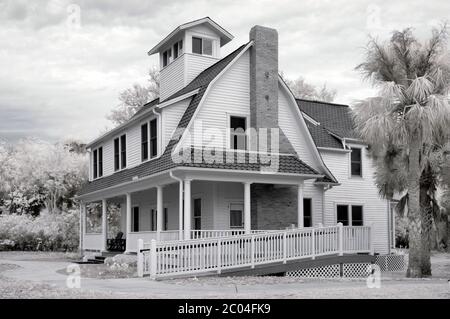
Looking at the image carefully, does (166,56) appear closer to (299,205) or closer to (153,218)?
(153,218)

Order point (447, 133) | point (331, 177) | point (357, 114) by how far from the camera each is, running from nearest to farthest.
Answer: point (447, 133)
point (357, 114)
point (331, 177)

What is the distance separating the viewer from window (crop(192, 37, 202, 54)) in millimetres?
27500

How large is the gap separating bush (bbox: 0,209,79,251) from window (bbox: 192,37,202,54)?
18.2 metres

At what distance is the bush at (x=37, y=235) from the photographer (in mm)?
39531

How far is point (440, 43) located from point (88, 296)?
1509cm

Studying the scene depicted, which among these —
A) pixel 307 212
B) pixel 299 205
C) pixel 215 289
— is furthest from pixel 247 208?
pixel 215 289

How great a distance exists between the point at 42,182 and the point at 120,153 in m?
25.3

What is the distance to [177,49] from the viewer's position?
28.2 meters

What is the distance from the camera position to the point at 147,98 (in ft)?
176

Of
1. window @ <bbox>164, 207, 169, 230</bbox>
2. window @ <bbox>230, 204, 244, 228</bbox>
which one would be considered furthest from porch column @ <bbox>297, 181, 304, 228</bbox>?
window @ <bbox>164, 207, 169, 230</bbox>

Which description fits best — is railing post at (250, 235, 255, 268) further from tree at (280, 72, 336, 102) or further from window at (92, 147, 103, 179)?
tree at (280, 72, 336, 102)

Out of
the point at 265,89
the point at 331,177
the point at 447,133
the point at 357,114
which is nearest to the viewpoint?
the point at 447,133
